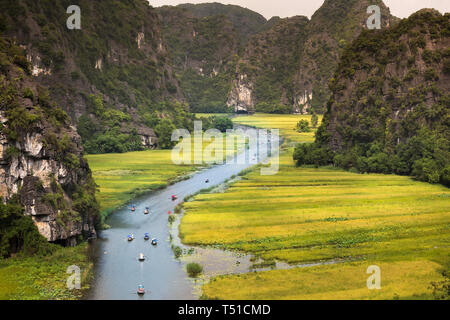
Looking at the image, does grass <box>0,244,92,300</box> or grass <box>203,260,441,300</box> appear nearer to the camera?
grass <box>203,260,441,300</box>

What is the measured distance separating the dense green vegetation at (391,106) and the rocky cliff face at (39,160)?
44.4m

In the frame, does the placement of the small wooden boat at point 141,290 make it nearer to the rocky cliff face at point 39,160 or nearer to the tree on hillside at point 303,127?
the rocky cliff face at point 39,160

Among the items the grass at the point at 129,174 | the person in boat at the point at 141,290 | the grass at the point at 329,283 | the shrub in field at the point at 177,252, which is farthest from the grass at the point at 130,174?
the grass at the point at 329,283

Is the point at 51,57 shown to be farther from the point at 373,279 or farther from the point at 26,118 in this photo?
the point at 373,279

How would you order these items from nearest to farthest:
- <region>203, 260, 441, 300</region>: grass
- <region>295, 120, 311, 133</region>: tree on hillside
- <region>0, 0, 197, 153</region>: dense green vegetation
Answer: <region>203, 260, 441, 300</region>: grass, <region>0, 0, 197, 153</region>: dense green vegetation, <region>295, 120, 311, 133</region>: tree on hillside

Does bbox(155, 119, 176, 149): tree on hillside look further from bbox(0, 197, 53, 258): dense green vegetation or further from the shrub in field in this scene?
bbox(0, 197, 53, 258): dense green vegetation

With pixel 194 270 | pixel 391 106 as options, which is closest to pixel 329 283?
pixel 194 270

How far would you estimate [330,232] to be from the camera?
48375mm

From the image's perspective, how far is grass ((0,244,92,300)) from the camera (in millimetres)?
34719

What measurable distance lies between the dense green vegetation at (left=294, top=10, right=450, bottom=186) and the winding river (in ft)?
101

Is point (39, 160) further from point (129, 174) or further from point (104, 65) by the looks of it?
point (104, 65)

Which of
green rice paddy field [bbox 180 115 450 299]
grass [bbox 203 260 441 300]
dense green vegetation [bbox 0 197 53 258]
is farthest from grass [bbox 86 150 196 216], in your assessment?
grass [bbox 203 260 441 300]

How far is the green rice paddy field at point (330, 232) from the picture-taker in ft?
118

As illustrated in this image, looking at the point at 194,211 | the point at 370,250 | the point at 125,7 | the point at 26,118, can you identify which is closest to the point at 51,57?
the point at 125,7
